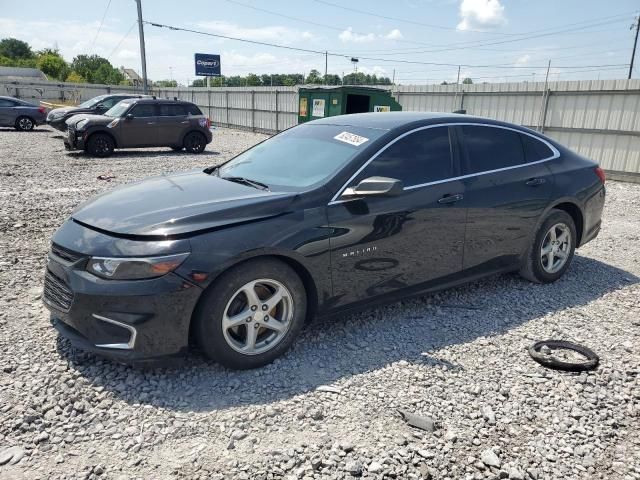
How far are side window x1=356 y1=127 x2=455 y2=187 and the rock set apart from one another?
75.9 inches

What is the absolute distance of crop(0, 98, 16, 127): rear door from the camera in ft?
67.6

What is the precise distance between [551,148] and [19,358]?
16.0 ft

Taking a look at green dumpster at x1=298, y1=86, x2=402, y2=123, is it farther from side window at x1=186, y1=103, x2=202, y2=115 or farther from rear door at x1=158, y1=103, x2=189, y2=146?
rear door at x1=158, y1=103, x2=189, y2=146

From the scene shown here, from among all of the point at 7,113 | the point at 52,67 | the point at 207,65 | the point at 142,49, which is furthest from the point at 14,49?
the point at 7,113

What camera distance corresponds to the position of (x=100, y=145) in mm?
13922

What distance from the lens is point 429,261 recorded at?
12.9ft

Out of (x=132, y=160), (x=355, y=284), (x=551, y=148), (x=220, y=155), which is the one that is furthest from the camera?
(x=220, y=155)

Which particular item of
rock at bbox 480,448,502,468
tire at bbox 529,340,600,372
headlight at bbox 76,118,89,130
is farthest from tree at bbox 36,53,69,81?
rock at bbox 480,448,502,468

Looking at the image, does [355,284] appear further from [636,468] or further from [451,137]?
[636,468]

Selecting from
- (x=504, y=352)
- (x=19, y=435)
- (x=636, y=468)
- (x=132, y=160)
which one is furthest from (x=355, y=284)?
(x=132, y=160)

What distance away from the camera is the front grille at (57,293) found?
3.01 m

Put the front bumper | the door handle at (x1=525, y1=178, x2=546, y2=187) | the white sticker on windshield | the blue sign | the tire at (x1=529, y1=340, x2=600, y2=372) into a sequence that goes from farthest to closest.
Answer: the blue sign → the door handle at (x1=525, y1=178, x2=546, y2=187) → the white sticker on windshield → the tire at (x1=529, y1=340, x2=600, y2=372) → the front bumper

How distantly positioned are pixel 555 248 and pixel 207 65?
1734 inches

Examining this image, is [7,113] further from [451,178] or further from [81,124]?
[451,178]
